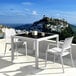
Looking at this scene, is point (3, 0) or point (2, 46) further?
point (3, 0)

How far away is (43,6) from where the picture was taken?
51.5 ft

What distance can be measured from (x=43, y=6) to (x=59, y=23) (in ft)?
29.7

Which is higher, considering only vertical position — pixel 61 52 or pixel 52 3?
pixel 52 3

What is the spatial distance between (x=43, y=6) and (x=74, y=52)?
11.1 meters

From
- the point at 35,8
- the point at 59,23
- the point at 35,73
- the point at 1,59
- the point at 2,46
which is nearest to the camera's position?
the point at 35,73

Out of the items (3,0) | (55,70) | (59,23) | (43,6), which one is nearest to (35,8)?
(43,6)

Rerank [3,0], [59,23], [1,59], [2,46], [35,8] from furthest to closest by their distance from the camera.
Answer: [35,8] < [3,0] < [59,23] < [2,46] < [1,59]

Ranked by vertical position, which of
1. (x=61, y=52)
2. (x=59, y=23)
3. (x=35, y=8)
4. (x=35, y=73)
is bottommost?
(x=35, y=73)

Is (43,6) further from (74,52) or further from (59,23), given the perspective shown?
(74,52)

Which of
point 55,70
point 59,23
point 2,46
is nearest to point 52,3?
point 59,23

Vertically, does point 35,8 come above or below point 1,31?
above

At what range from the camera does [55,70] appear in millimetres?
4051

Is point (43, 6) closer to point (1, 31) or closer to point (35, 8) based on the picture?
point (35, 8)

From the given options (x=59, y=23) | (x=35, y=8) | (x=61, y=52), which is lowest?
(x=61, y=52)
